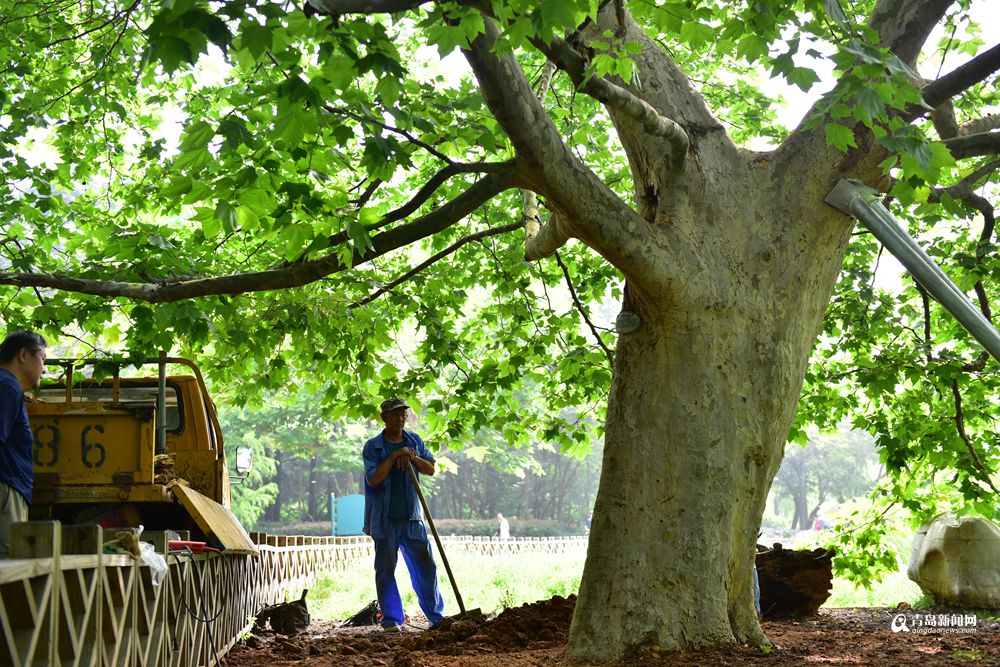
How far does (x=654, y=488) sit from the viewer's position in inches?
227

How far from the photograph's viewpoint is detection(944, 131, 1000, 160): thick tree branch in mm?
5973

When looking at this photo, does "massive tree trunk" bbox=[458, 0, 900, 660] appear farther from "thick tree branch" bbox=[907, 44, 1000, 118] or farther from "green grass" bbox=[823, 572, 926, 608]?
"green grass" bbox=[823, 572, 926, 608]

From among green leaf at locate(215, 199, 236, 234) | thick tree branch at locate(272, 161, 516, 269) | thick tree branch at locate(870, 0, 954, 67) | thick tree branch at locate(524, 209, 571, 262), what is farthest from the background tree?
green leaf at locate(215, 199, 236, 234)

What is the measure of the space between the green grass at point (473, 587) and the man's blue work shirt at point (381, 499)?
254 cm

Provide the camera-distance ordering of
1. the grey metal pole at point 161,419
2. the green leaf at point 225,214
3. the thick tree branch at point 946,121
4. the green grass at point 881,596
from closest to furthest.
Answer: the green leaf at point 225,214 < the thick tree branch at point 946,121 < the grey metal pole at point 161,419 < the green grass at point 881,596

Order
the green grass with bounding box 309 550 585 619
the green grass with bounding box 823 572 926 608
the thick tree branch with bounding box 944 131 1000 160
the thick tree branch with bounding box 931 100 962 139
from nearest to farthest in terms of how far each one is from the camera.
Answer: the thick tree branch with bounding box 944 131 1000 160 → the thick tree branch with bounding box 931 100 962 139 → the green grass with bounding box 823 572 926 608 → the green grass with bounding box 309 550 585 619

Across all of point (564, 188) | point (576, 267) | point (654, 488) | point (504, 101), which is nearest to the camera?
point (504, 101)

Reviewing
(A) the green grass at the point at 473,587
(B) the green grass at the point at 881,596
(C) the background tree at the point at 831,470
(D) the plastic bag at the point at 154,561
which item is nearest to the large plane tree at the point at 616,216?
(D) the plastic bag at the point at 154,561

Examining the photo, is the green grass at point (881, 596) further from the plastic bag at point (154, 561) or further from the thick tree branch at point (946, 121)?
the plastic bag at point (154, 561)

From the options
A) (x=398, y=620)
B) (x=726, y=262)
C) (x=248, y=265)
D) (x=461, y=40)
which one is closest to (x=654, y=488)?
(x=726, y=262)

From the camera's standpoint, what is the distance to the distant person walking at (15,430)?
5266mm

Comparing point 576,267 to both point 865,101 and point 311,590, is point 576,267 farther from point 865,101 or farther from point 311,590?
point 311,590

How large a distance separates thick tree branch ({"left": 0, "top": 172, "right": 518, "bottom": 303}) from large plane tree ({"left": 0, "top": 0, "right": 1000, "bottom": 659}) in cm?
2

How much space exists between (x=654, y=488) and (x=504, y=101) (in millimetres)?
2448
